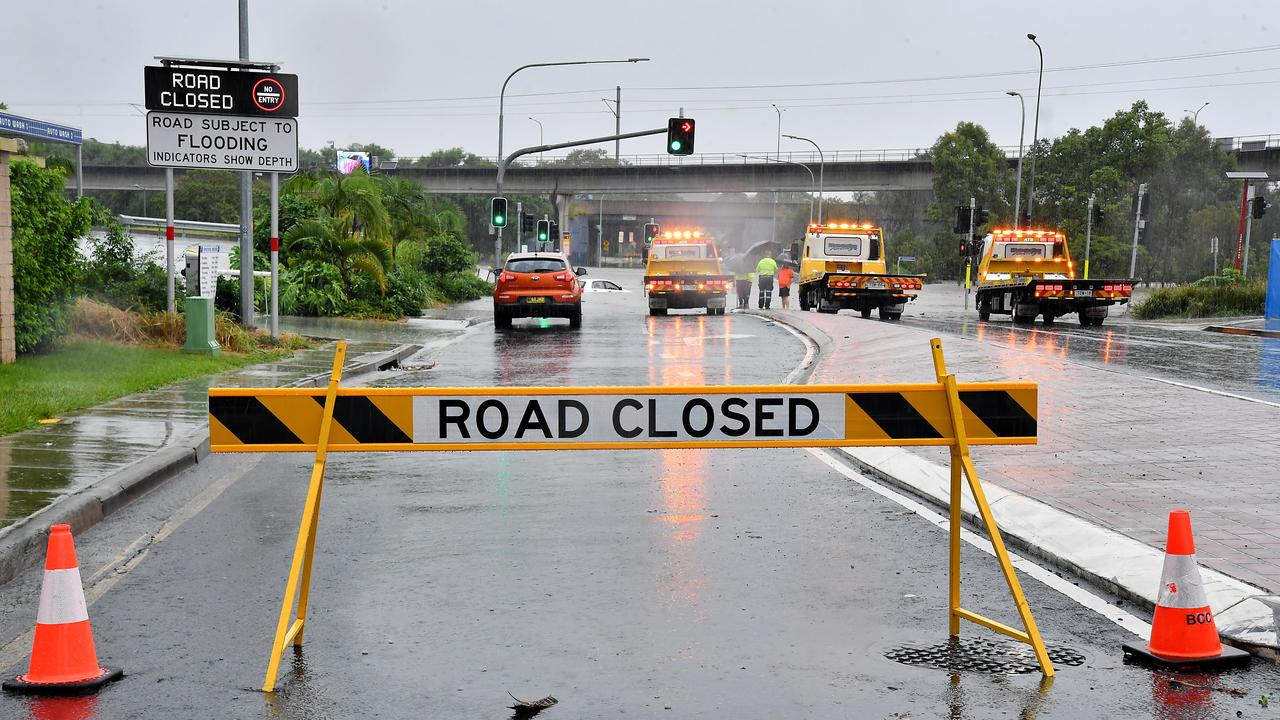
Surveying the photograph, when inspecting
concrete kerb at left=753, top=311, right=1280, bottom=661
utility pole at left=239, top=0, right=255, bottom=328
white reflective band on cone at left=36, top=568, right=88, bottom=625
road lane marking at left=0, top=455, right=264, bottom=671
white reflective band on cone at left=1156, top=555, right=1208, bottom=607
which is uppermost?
utility pole at left=239, top=0, right=255, bottom=328

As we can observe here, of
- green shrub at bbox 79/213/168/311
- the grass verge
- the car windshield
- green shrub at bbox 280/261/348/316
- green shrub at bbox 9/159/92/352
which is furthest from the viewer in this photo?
green shrub at bbox 280/261/348/316

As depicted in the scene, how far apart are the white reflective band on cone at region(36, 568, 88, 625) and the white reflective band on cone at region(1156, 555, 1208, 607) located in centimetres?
431

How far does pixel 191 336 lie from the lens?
19.2 m

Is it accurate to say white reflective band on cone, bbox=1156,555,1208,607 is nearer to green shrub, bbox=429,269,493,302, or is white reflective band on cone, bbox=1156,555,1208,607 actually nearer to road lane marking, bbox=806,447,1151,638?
road lane marking, bbox=806,447,1151,638

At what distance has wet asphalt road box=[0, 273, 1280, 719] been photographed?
4.99m

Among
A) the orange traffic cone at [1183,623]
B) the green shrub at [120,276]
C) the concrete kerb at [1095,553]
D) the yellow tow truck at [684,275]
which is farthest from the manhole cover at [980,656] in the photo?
the yellow tow truck at [684,275]

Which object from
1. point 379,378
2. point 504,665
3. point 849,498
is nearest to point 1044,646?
point 504,665

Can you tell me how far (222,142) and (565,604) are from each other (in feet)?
52.0

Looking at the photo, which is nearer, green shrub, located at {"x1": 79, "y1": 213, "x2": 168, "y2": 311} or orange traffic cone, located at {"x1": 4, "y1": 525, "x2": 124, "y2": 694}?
orange traffic cone, located at {"x1": 4, "y1": 525, "x2": 124, "y2": 694}

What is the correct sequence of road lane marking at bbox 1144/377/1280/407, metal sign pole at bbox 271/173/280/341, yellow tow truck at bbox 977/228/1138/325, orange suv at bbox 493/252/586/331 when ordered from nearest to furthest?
1. road lane marking at bbox 1144/377/1280/407
2. metal sign pole at bbox 271/173/280/341
3. orange suv at bbox 493/252/586/331
4. yellow tow truck at bbox 977/228/1138/325

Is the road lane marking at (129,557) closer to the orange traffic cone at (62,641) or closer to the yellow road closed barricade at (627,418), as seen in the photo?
the orange traffic cone at (62,641)

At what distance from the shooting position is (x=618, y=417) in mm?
5762

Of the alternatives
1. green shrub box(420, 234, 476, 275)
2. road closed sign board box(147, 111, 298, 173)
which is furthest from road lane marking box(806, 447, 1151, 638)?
green shrub box(420, 234, 476, 275)

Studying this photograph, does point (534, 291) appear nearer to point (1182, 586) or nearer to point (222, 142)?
point (222, 142)
